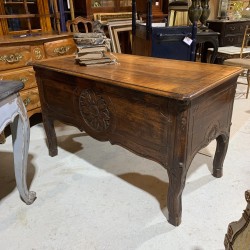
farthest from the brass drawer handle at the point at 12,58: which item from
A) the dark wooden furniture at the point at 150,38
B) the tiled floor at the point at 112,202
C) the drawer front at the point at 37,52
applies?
the dark wooden furniture at the point at 150,38

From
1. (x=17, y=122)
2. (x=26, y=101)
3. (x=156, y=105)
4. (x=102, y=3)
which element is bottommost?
(x=26, y=101)

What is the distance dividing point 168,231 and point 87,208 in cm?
49

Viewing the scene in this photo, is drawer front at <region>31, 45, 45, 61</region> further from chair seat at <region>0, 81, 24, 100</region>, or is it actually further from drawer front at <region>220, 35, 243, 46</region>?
drawer front at <region>220, 35, 243, 46</region>

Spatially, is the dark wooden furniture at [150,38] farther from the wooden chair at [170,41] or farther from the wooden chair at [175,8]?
the wooden chair at [175,8]

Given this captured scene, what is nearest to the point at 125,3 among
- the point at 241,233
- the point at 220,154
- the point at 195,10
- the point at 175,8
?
the point at 175,8

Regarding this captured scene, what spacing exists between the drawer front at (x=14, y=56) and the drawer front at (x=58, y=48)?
0.63 feet

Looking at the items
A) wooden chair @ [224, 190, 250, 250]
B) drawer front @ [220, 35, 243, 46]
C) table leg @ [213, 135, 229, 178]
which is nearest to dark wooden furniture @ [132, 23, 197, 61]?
table leg @ [213, 135, 229, 178]

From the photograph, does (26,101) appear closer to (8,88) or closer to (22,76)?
(22,76)

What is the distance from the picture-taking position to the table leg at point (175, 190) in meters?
1.21

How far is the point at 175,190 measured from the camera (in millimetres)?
1262

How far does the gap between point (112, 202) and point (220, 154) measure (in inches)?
30.4

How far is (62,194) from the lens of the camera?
164cm

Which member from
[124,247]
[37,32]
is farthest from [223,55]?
[124,247]

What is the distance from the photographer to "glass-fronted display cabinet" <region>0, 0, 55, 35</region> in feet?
7.71
